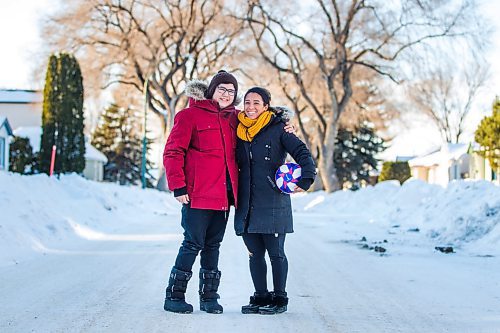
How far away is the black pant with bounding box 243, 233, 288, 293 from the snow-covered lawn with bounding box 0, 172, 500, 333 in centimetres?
27

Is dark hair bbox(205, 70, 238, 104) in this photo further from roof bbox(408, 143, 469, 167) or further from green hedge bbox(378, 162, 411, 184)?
green hedge bbox(378, 162, 411, 184)

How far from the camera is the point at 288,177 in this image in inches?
203

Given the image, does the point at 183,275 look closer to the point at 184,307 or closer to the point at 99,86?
the point at 184,307

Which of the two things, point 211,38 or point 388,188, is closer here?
point 388,188

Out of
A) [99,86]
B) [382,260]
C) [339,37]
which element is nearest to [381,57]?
[339,37]

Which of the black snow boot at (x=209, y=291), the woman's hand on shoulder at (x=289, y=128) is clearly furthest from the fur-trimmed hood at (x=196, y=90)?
the black snow boot at (x=209, y=291)

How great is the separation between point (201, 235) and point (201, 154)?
0.62 metres

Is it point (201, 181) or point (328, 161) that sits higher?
point (328, 161)

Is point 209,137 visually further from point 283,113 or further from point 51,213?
point 51,213

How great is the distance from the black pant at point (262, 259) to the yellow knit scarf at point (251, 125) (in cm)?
77

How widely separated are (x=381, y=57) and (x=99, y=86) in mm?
14535

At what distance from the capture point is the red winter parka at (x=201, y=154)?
517 centimetres

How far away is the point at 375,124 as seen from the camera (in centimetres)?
5147

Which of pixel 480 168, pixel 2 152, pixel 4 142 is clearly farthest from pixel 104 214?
pixel 480 168
